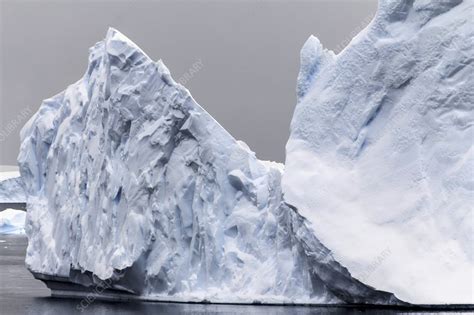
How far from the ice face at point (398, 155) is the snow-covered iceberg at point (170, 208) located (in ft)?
2.97

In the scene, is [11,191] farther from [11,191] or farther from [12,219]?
[12,219]

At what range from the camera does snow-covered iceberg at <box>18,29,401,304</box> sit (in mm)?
15648

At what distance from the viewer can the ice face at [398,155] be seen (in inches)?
533

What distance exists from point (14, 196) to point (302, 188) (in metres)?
37.3

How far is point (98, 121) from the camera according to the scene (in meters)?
17.9

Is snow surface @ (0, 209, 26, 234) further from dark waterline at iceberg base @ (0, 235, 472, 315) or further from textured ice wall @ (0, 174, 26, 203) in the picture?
dark waterline at iceberg base @ (0, 235, 472, 315)

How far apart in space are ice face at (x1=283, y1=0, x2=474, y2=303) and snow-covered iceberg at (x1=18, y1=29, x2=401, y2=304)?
2.97 feet

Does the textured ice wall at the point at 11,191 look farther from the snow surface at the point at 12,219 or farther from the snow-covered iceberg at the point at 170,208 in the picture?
the snow-covered iceberg at the point at 170,208

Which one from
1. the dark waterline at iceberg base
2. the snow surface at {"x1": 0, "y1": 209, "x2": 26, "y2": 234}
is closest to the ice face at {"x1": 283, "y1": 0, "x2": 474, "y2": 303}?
the dark waterline at iceberg base

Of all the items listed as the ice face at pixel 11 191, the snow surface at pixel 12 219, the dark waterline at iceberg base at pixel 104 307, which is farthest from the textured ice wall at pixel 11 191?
the dark waterline at iceberg base at pixel 104 307

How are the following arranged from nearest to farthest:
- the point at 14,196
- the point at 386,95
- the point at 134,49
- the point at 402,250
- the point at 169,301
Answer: the point at 402,250 < the point at 386,95 < the point at 169,301 < the point at 134,49 < the point at 14,196

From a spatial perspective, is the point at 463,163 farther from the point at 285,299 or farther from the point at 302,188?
the point at 285,299

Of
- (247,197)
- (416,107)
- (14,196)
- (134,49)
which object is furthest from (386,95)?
(14,196)

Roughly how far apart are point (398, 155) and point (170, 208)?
416cm
